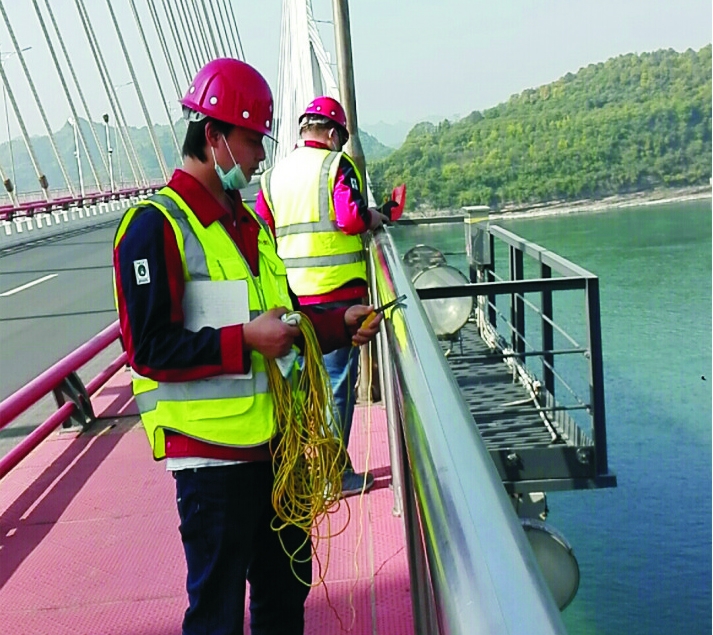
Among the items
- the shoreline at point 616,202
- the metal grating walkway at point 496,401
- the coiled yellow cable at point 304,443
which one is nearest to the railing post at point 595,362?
the metal grating walkway at point 496,401

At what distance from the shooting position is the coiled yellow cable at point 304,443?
2047 mm

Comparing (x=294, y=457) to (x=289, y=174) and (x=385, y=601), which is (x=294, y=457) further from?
(x=289, y=174)

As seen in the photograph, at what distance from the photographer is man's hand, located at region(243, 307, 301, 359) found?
1.90m

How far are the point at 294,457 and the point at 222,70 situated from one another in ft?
2.76

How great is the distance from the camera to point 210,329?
1.92 m

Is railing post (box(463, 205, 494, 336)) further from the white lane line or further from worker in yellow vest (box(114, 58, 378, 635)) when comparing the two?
the white lane line

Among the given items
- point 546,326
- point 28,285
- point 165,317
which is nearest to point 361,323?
point 165,317

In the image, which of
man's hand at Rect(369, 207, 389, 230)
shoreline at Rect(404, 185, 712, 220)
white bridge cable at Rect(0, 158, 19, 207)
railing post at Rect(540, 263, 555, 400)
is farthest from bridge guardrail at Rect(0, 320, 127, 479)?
white bridge cable at Rect(0, 158, 19, 207)

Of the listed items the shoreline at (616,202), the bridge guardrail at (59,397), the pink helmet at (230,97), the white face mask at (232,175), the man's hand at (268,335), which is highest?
the pink helmet at (230,97)

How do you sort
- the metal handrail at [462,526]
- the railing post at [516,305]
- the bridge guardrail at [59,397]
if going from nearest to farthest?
the metal handrail at [462,526], the bridge guardrail at [59,397], the railing post at [516,305]

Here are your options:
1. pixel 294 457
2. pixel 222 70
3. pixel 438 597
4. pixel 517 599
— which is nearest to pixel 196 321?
pixel 294 457

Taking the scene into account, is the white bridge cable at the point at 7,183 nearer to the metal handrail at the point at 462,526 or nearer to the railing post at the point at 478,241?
the railing post at the point at 478,241

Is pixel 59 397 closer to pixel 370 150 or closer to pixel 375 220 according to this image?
pixel 375 220

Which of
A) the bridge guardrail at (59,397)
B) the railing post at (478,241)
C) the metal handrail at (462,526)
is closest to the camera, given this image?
the metal handrail at (462,526)
